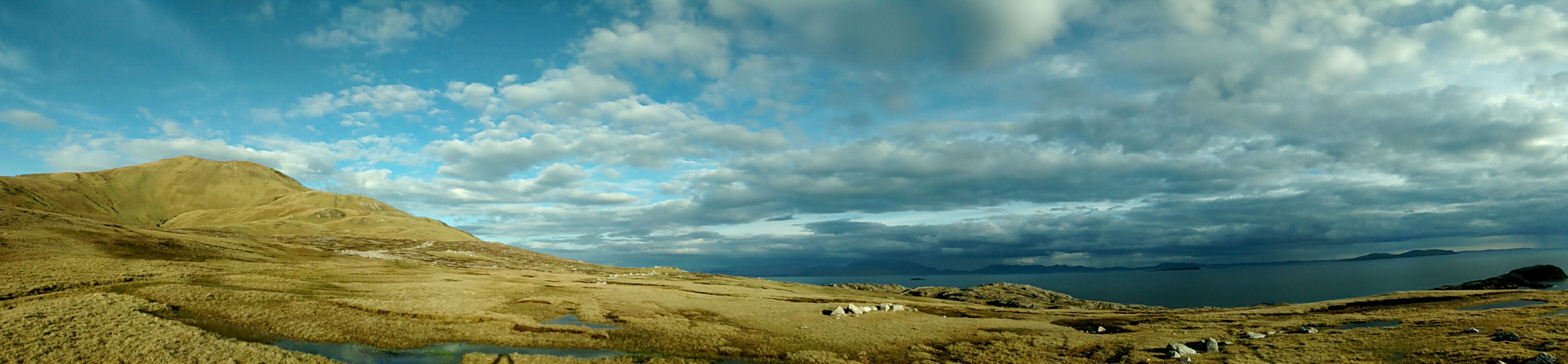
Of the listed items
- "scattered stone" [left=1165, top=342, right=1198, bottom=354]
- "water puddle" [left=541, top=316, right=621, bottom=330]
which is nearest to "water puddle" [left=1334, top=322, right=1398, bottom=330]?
"scattered stone" [left=1165, top=342, right=1198, bottom=354]

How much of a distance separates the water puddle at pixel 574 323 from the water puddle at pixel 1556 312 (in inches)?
2356

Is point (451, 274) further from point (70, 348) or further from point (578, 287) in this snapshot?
point (70, 348)

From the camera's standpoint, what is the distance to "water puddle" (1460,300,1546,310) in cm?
4603

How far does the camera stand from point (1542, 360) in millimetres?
22516

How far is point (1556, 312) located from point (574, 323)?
66.4 m

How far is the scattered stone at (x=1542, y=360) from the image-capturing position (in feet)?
73.0

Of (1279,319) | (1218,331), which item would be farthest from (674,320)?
(1279,319)

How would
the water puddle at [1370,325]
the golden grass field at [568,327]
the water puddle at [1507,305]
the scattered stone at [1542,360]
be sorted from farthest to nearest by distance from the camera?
1. the water puddle at [1507,305]
2. the water puddle at [1370,325]
3. the golden grass field at [568,327]
4. the scattered stone at [1542,360]

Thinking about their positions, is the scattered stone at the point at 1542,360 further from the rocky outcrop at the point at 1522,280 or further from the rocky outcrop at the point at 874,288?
the rocky outcrop at the point at 1522,280

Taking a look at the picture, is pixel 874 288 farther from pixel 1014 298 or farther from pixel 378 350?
pixel 378 350

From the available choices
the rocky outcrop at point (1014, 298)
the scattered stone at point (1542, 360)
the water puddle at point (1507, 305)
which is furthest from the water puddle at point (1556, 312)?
the rocky outcrop at point (1014, 298)

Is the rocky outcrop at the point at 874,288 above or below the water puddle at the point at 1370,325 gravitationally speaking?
below

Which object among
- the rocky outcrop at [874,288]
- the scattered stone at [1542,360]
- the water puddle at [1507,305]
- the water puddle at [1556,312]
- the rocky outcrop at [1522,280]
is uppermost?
the water puddle at [1556,312]

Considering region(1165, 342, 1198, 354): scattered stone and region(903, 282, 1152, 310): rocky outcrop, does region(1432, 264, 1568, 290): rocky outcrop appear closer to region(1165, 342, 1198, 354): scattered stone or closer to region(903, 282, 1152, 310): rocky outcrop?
region(903, 282, 1152, 310): rocky outcrop
